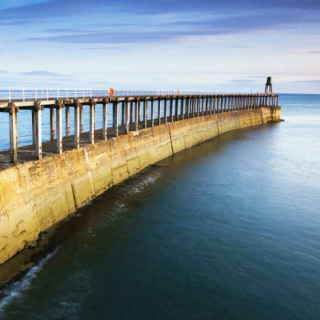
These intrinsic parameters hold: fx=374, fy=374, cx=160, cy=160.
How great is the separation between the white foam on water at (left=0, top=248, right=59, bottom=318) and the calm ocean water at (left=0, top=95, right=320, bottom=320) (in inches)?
1.5

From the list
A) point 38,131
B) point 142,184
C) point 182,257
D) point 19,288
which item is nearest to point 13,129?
point 38,131

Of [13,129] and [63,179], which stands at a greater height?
[13,129]

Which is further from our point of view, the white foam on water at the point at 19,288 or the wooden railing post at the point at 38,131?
the wooden railing post at the point at 38,131

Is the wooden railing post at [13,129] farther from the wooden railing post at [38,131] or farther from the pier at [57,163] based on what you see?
the wooden railing post at [38,131]

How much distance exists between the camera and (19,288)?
1437 cm

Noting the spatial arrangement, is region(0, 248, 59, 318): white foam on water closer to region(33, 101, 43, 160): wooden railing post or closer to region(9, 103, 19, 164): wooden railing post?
region(9, 103, 19, 164): wooden railing post

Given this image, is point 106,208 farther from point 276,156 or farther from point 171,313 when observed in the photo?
point 276,156

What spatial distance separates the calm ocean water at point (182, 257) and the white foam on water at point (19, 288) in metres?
0.04

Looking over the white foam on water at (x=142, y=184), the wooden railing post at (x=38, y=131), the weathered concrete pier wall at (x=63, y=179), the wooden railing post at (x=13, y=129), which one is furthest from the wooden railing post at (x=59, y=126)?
the white foam on water at (x=142, y=184)

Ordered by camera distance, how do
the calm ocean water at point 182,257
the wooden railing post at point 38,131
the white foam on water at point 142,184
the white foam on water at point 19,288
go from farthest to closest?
the white foam on water at point 142,184, the wooden railing post at point 38,131, the calm ocean water at point 182,257, the white foam on water at point 19,288

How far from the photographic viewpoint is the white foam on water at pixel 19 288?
1355 cm

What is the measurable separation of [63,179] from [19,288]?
8501mm

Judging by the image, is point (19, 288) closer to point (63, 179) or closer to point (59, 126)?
point (63, 179)

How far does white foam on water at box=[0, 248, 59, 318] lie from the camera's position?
13555mm
